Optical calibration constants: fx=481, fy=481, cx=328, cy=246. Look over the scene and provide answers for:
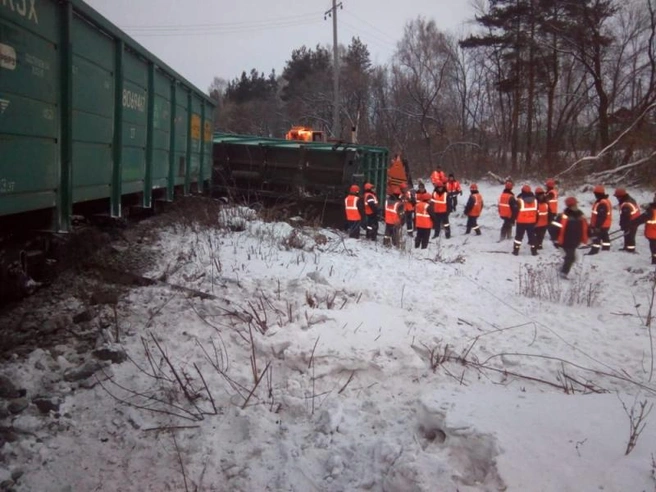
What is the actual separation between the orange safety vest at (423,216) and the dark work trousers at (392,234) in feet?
2.19

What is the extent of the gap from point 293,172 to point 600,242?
7572 mm

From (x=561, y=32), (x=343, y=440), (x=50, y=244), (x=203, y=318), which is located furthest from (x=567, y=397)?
(x=561, y=32)

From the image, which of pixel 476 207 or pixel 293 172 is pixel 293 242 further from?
pixel 476 207

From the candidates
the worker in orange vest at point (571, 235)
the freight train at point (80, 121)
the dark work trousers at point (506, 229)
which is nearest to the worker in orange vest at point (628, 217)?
the worker in orange vest at point (571, 235)

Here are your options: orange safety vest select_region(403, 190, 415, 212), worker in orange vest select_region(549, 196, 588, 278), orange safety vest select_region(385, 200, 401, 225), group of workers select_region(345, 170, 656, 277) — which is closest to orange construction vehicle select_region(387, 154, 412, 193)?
orange safety vest select_region(403, 190, 415, 212)

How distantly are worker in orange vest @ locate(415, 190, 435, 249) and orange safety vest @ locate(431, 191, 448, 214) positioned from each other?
5.16 feet

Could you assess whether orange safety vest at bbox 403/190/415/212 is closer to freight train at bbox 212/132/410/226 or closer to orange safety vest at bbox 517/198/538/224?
freight train at bbox 212/132/410/226

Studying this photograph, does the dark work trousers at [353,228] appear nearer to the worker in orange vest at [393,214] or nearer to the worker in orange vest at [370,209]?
the worker in orange vest at [370,209]

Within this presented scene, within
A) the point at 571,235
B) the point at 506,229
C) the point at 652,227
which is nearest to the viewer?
the point at 571,235

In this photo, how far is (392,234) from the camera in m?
11.7

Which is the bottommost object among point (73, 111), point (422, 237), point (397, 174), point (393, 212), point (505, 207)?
point (422, 237)

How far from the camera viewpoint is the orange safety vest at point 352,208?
35.2 feet

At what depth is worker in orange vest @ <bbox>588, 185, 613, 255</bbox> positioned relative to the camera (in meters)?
11.2

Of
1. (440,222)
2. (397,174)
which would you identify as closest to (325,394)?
(440,222)
